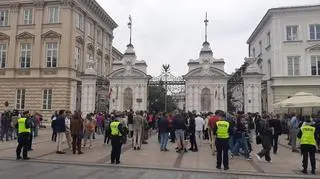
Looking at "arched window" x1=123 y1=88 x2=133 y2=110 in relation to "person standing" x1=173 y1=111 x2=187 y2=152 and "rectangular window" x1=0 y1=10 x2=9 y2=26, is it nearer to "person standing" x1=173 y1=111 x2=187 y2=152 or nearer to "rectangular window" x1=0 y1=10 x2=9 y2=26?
"person standing" x1=173 y1=111 x2=187 y2=152

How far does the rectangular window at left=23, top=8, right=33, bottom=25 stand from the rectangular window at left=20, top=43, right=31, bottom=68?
2417 mm

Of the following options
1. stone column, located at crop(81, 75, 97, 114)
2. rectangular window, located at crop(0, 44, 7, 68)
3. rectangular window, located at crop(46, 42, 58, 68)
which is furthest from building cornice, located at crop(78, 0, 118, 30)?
stone column, located at crop(81, 75, 97, 114)

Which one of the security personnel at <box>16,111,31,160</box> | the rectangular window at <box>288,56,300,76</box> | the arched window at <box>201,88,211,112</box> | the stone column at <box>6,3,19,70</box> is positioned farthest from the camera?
the stone column at <box>6,3,19,70</box>

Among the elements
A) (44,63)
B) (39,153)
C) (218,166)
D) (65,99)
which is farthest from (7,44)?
(218,166)

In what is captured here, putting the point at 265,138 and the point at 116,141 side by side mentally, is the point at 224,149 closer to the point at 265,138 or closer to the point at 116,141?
the point at 265,138

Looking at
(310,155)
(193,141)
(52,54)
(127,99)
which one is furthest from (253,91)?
(52,54)

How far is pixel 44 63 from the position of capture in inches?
1425

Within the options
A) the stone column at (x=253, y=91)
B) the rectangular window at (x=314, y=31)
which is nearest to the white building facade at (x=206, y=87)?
the stone column at (x=253, y=91)

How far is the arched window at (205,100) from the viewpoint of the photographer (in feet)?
94.4

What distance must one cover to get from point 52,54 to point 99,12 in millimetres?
10853

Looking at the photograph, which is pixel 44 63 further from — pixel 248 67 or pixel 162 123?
pixel 162 123

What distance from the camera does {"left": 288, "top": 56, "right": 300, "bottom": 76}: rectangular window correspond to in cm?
3494

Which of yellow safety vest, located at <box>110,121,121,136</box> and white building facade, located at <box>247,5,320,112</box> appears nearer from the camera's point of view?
yellow safety vest, located at <box>110,121,121,136</box>

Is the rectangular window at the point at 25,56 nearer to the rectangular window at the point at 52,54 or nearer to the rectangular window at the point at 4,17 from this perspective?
the rectangular window at the point at 52,54
